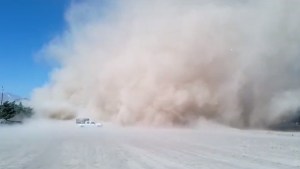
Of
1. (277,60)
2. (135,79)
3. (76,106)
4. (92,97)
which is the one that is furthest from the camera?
(76,106)

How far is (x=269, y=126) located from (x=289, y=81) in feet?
19.6

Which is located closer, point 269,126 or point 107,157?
point 107,157

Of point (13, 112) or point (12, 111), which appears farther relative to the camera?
point (13, 112)

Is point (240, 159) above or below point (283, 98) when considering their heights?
below

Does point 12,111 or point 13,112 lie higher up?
point 12,111

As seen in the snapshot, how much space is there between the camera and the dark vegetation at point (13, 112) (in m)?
70.6

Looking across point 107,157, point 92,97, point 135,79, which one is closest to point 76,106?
point 92,97

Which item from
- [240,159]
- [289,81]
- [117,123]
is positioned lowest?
[240,159]

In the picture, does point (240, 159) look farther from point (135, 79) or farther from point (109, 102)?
point (109, 102)

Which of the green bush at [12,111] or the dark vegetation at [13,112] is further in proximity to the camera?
the green bush at [12,111]

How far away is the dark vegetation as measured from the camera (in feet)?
232

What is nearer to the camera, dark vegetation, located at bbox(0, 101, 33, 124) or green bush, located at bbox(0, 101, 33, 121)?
dark vegetation, located at bbox(0, 101, 33, 124)

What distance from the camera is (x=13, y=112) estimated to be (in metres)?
74.0

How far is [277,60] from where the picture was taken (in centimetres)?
4741
